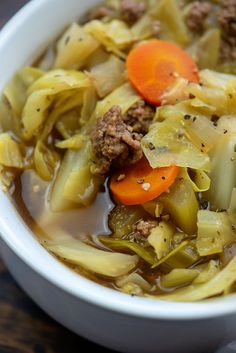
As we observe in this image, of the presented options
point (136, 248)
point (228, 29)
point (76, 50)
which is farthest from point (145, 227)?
point (228, 29)

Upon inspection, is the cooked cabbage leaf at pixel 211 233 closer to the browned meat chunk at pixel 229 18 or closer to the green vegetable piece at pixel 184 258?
the green vegetable piece at pixel 184 258

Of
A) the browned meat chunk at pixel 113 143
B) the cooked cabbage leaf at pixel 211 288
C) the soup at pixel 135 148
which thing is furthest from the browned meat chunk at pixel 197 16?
the cooked cabbage leaf at pixel 211 288

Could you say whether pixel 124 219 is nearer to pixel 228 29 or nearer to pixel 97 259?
pixel 97 259

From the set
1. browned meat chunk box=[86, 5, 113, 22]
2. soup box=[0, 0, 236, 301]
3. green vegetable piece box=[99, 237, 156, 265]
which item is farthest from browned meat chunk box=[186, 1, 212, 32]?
green vegetable piece box=[99, 237, 156, 265]

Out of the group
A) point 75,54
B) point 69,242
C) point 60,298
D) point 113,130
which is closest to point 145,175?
point 113,130

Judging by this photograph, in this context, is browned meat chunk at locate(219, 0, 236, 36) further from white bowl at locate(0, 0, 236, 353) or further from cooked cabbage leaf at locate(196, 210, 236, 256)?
white bowl at locate(0, 0, 236, 353)

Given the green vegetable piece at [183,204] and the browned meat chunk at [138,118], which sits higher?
the browned meat chunk at [138,118]
